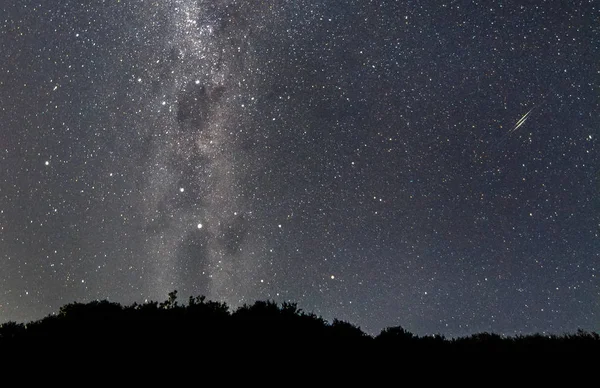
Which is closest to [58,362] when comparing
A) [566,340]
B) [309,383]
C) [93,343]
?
[93,343]

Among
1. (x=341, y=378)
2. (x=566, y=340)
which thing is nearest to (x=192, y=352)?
(x=341, y=378)

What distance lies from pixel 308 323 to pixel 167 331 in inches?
134

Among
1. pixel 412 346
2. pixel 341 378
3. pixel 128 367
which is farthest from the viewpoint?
pixel 412 346

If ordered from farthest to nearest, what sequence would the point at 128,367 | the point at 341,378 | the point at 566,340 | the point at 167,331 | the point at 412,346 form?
the point at 566,340, the point at 412,346, the point at 167,331, the point at 341,378, the point at 128,367

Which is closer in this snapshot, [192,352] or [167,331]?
[192,352]

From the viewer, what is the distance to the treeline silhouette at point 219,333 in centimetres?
816

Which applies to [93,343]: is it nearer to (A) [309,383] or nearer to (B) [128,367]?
(B) [128,367]

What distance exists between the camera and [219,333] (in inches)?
343

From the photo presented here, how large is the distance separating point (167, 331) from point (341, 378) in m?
3.77

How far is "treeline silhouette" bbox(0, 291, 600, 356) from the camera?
816 cm

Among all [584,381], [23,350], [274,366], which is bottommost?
[584,381]

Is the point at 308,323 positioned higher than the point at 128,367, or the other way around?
the point at 308,323

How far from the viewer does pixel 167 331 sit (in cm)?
848

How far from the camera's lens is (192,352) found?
7.77 metres
